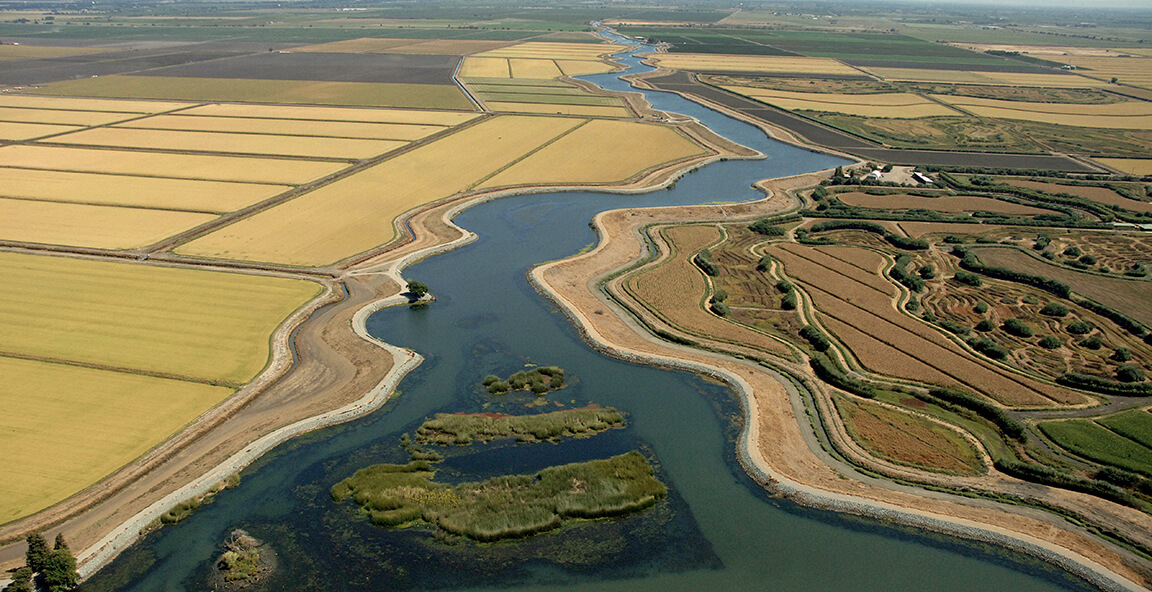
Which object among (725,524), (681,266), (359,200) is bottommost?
(725,524)

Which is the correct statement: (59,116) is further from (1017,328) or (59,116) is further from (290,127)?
(1017,328)

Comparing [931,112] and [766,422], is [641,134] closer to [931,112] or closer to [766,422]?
[931,112]

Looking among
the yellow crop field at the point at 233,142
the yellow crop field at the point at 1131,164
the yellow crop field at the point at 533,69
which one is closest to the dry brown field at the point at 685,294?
the yellow crop field at the point at 233,142

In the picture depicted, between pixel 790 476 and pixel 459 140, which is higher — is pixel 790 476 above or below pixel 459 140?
below

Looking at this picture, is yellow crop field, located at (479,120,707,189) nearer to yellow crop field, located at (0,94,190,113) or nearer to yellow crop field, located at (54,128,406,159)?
yellow crop field, located at (54,128,406,159)

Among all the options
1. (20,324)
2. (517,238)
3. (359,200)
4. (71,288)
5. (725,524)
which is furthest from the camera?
(359,200)

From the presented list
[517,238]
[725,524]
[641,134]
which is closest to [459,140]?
[641,134]

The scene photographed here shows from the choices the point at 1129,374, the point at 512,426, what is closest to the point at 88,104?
the point at 512,426
